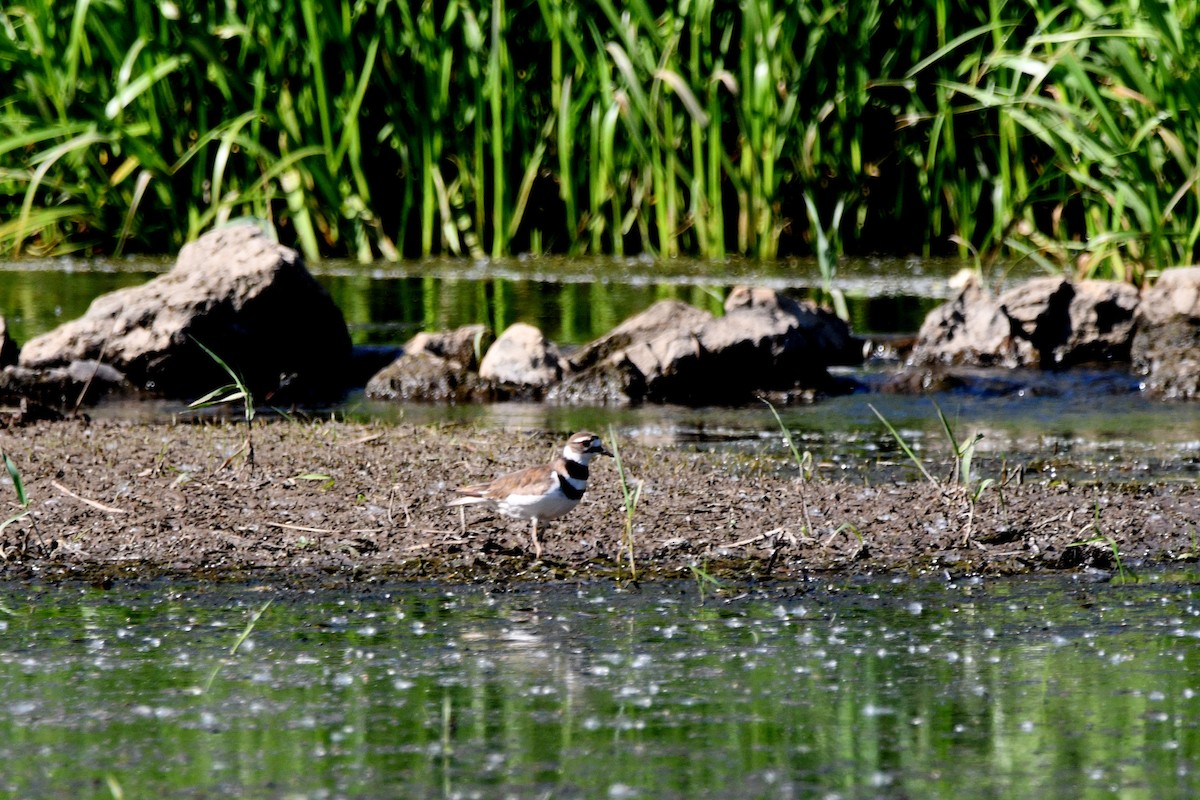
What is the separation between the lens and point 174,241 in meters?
13.3

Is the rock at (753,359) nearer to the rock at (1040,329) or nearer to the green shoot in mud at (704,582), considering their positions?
the rock at (1040,329)

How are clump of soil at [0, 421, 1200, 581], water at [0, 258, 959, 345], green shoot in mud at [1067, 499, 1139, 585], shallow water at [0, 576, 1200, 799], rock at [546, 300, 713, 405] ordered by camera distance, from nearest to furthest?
shallow water at [0, 576, 1200, 799]
green shoot in mud at [1067, 499, 1139, 585]
clump of soil at [0, 421, 1200, 581]
rock at [546, 300, 713, 405]
water at [0, 258, 959, 345]

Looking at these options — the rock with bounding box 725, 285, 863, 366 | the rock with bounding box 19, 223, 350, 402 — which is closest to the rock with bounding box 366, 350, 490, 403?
the rock with bounding box 19, 223, 350, 402

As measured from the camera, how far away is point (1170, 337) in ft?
28.2

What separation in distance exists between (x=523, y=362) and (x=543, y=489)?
12.9 ft

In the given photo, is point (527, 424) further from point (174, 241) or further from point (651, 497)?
point (174, 241)

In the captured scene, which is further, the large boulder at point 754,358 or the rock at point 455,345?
the rock at point 455,345

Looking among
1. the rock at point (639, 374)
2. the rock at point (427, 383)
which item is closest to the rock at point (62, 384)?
the rock at point (427, 383)

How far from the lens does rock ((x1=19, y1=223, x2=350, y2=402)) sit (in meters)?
8.85

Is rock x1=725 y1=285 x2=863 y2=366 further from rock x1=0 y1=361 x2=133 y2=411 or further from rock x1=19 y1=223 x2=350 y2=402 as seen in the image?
rock x1=0 y1=361 x2=133 y2=411

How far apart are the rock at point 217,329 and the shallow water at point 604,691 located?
4.11 m

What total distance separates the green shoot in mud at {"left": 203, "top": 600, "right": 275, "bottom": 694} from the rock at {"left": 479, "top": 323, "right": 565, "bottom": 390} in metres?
4.11

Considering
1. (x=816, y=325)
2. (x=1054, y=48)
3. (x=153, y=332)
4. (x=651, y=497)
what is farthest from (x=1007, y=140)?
(x=651, y=497)

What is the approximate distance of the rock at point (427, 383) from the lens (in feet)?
28.7
